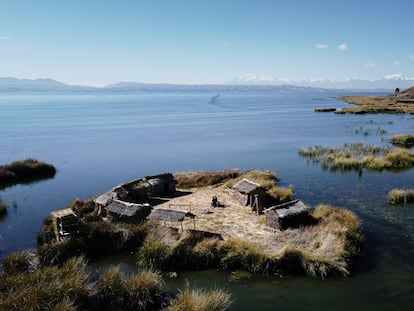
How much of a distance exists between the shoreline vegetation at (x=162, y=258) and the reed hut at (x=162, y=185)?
A: 7753 mm

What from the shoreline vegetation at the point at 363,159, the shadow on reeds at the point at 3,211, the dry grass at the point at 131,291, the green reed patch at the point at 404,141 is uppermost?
the green reed patch at the point at 404,141

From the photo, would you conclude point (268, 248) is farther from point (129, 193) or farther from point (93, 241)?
point (129, 193)

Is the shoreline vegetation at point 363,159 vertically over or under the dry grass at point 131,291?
over

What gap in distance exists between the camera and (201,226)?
1080 inches

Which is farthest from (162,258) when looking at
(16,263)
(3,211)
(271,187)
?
(3,211)

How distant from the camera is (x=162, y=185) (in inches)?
1433

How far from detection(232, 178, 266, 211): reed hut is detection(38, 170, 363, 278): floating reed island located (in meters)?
0.08

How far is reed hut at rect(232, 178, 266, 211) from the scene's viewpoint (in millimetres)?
31328

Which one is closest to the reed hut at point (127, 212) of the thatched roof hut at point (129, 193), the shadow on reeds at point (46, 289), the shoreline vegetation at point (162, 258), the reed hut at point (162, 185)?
the shoreline vegetation at point (162, 258)

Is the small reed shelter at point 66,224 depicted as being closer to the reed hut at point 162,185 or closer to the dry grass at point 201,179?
the reed hut at point 162,185

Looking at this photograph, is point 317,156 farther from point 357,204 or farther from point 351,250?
point 351,250

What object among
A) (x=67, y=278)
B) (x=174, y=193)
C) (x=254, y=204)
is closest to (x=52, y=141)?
(x=174, y=193)

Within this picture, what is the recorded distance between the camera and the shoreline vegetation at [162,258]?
17.7 metres

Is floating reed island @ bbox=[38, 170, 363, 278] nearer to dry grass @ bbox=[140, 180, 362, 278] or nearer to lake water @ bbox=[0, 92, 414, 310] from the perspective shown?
dry grass @ bbox=[140, 180, 362, 278]
